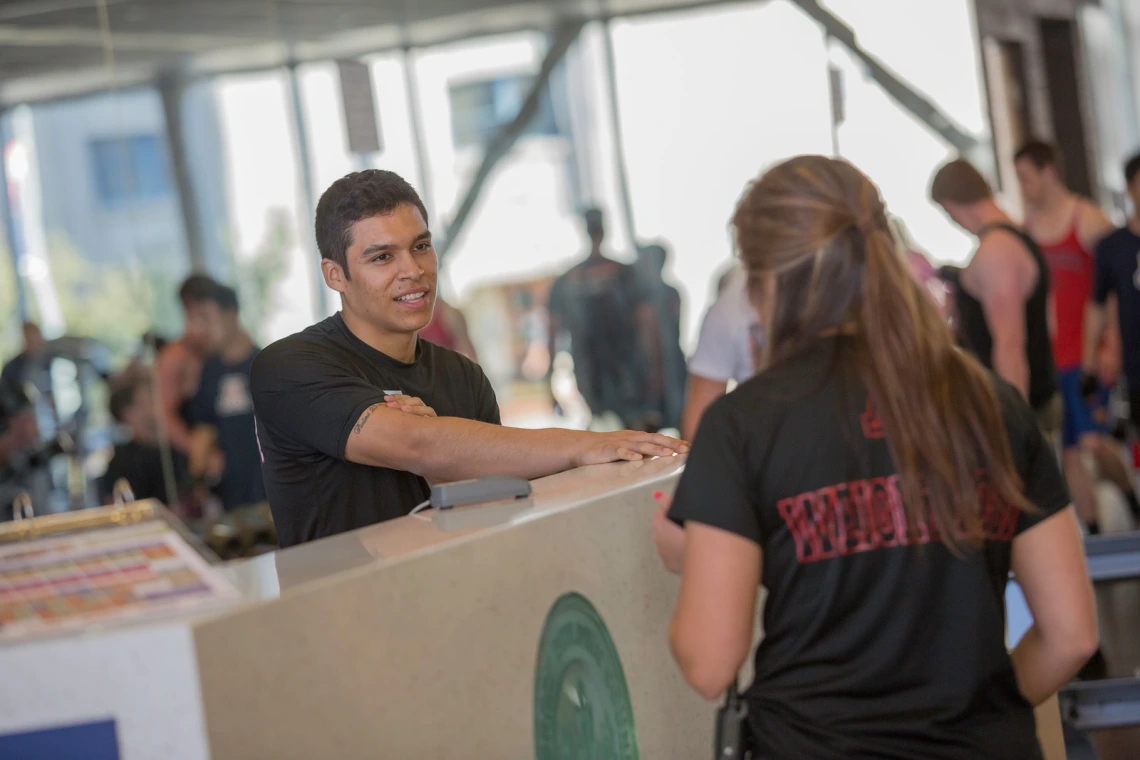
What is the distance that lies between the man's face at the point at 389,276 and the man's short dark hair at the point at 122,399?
11.4 feet

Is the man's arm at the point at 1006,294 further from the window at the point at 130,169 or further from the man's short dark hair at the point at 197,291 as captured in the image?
the window at the point at 130,169

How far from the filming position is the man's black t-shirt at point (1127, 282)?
5.25m

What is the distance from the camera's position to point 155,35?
5.70 meters

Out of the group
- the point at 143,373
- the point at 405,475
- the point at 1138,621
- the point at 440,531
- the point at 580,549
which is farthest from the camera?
the point at 143,373

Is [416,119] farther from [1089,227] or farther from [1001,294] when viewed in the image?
[1001,294]

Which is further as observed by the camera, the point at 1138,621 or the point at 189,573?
the point at 1138,621

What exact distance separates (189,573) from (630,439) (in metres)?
1.06

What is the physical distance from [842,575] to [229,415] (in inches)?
178

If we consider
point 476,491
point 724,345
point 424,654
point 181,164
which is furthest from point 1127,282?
point 424,654

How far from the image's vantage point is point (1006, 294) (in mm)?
4258

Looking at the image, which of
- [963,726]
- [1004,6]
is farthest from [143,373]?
[1004,6]

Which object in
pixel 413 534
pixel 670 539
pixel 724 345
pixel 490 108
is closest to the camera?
pixel 670 539

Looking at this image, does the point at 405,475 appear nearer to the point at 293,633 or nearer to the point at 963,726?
the point at 293,633

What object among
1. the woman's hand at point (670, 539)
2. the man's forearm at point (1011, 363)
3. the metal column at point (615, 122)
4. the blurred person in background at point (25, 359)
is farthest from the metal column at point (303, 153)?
the woman's hand at point (670, 539)
